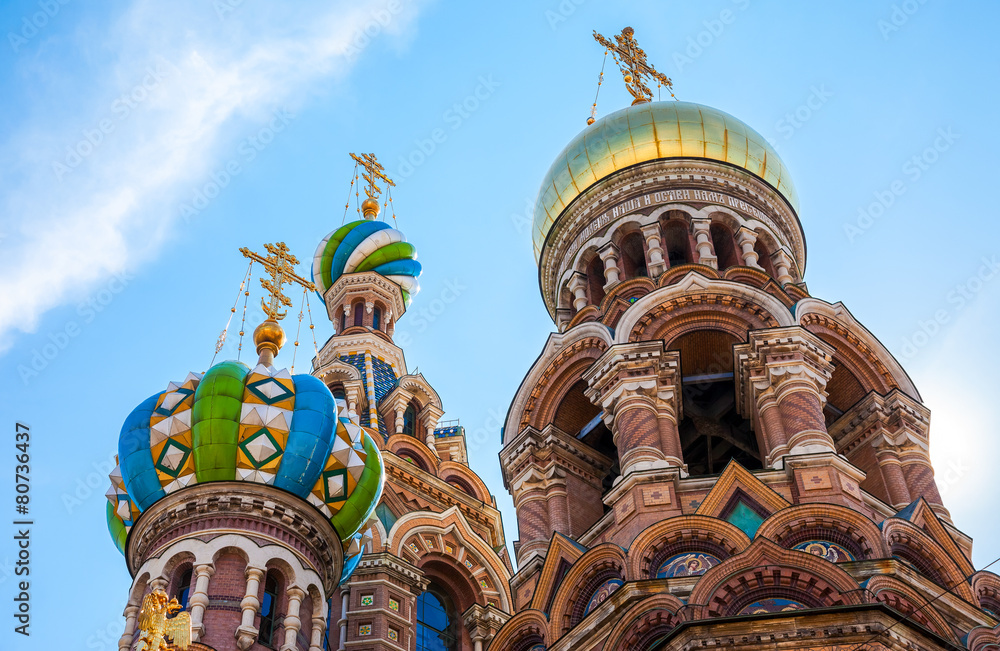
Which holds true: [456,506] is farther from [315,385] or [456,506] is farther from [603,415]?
[603,415]

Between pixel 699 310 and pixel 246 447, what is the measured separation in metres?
5.48

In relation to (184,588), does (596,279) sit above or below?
above

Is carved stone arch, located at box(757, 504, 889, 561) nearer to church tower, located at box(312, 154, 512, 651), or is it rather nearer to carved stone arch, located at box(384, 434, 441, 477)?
church tower, located at box(312, 154, 512, 651)

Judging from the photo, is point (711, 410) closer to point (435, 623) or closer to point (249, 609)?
point (435, 623)

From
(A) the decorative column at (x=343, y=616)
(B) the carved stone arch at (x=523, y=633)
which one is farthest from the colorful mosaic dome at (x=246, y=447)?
(B) the carved stone arch at (x=523, y=633)

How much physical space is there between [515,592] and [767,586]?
370cm

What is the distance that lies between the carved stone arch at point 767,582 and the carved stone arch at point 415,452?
418 inches

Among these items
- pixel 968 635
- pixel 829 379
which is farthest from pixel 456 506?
pixel 968 635

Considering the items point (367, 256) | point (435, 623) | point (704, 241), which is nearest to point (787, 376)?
point (704, 241)

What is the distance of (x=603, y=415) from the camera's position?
16672 mm

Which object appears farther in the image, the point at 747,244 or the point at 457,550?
the point at 457,550

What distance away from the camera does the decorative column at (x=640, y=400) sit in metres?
15.6

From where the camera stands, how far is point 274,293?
22438 mm

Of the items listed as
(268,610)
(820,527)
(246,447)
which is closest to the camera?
(820,527)
